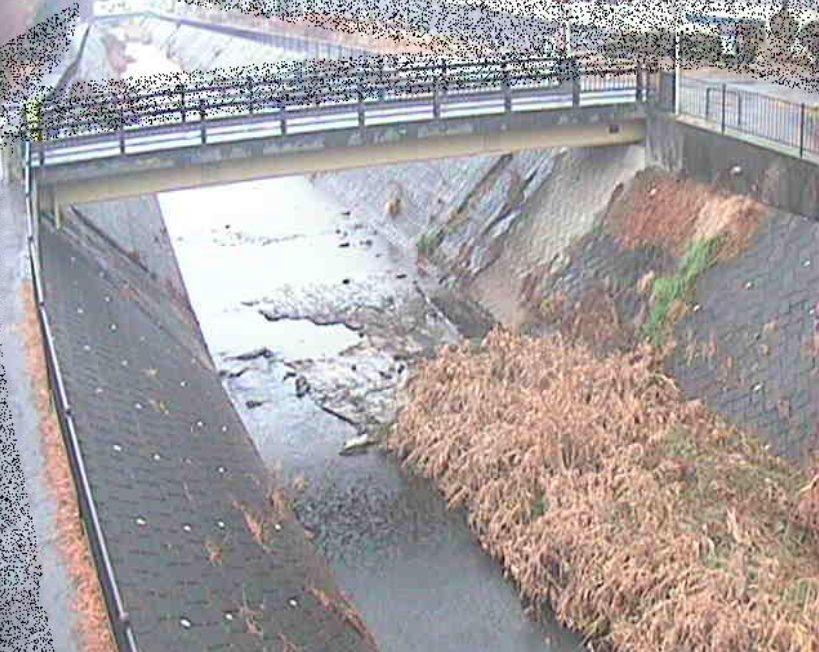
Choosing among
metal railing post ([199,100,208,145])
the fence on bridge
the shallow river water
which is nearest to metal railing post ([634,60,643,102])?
the fence on bridge

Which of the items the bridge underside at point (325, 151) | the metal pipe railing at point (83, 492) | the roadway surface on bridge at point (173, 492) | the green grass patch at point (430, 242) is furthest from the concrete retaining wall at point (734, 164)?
the metal pipe railing at point (83, 492)

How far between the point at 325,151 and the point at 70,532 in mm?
12512

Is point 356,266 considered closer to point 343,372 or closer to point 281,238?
point 281,238

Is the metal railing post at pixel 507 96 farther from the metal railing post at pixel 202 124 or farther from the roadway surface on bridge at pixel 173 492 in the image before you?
the roadway surface on bridge at pixel 173 492

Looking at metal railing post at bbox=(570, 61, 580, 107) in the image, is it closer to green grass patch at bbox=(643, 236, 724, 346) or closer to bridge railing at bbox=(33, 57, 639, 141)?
bridge railing at bbox=(33, 57, 639, 141)

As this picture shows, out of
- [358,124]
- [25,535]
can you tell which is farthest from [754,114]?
[25,535]

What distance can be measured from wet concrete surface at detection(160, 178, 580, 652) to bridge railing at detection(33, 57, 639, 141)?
458 cm

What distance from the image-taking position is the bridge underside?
2116 cm

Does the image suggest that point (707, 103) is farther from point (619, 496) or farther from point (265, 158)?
point (619, 496)

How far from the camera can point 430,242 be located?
2923cm

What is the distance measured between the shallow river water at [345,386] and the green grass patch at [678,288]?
15.2 feet

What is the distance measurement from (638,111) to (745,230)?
4.97m

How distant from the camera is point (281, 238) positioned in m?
33.7

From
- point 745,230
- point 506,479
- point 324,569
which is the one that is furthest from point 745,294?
point 324,569
